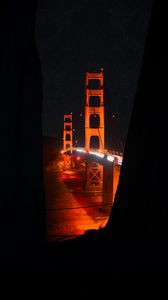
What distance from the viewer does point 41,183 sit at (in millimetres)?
2555

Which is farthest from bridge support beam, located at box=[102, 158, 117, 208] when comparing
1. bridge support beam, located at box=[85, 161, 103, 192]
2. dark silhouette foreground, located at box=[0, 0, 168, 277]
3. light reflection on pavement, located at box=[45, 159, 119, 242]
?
dark silhouette foreground, located at box=[0, 0, 168, 277]

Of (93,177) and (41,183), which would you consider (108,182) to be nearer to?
(93,177)

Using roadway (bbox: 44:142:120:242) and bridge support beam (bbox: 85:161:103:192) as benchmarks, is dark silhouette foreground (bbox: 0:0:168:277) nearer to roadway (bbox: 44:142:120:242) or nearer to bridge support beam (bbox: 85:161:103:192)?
roadway (bbox: 44:142:120:242)

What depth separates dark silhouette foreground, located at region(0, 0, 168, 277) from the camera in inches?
80.7

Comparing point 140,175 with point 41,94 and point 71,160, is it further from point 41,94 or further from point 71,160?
point 71,160

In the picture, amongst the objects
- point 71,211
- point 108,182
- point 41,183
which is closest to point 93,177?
point 71,211

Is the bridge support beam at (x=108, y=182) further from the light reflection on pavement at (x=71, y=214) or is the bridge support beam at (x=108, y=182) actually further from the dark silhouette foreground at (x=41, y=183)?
the dark silhouette foreground at (x=41, y=183)

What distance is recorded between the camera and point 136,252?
2107 millimetres

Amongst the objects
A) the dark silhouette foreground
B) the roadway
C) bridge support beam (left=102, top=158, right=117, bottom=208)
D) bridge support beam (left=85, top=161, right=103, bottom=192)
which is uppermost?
the dark silhouette foreground

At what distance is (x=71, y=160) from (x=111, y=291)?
54.7 m

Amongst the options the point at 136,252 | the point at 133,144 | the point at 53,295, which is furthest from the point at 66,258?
the point at 133,144

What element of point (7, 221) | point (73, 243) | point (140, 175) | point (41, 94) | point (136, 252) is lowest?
point (73, 243)

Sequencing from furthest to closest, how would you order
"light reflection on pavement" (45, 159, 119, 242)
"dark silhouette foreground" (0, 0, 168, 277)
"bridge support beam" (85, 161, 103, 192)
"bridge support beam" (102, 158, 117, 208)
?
"bridge support beam" (85, 161, 103, 192) → "bridge support beam" (102, 158, 117, 208) → "light reflection on pavement" (45, 159, 119, 242) → "dark silhouette foreground" (0, 0, 168, 277)

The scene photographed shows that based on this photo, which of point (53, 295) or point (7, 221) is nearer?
point (53, 295)
